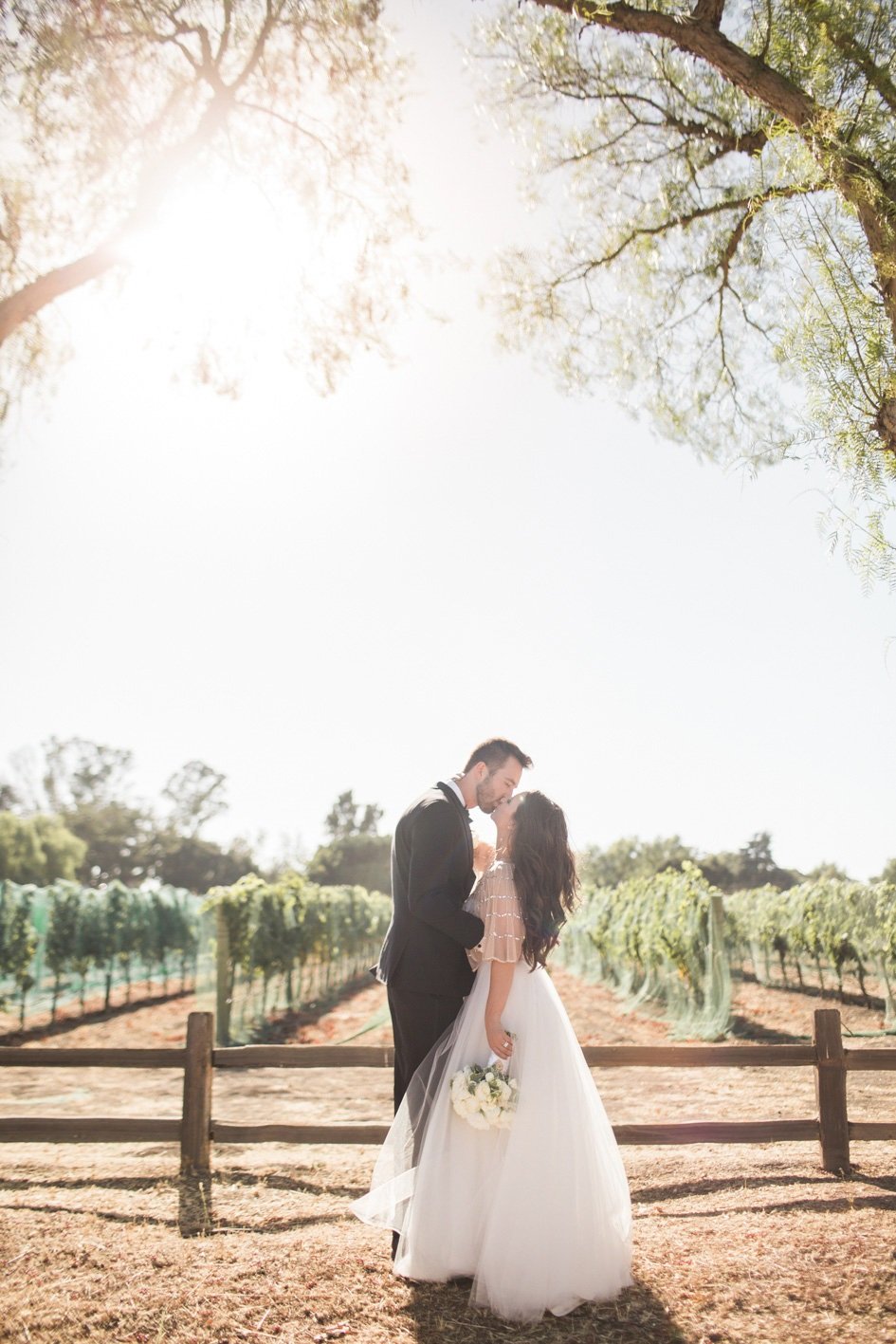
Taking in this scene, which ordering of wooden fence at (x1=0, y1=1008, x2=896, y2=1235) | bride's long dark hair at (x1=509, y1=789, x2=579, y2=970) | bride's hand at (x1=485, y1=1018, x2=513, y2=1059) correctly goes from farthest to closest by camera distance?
wooden fence at (x1=0, y1=1008, x2=896, y2=1235), bride's long dark hair at (x1=509, y1=789, x2=579, y2=970), bride's hand at (x1=485, y1=1018, x2=513, y2=1059)

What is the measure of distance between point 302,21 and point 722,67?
7.03 ft

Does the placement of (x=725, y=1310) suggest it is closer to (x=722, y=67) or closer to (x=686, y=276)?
(x=722, y=67)

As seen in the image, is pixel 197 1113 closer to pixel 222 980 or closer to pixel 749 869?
pixel 222 980

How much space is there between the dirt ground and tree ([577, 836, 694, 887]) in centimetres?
4542

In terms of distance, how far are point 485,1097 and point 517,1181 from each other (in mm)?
328

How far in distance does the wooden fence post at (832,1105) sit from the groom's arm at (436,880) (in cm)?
258

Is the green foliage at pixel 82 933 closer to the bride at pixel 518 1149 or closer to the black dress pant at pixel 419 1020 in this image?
the black dress pant at pixel 419 1020

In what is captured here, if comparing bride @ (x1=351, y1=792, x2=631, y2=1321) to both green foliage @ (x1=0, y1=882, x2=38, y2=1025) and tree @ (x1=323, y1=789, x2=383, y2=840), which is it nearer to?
green foliage @ (x1=0, y1=882, x2=38, y2=1025)

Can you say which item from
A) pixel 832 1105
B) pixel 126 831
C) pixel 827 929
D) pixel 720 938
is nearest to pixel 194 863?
pixel 126 831

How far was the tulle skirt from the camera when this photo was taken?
3031 millimetres

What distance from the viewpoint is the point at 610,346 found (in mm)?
5938

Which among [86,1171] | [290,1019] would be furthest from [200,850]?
[86,1171]

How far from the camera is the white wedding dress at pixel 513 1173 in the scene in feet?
9.96

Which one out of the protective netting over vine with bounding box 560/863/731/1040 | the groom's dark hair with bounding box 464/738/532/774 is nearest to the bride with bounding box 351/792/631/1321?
the groom's dark hair with bounding box 464/738/532/774
